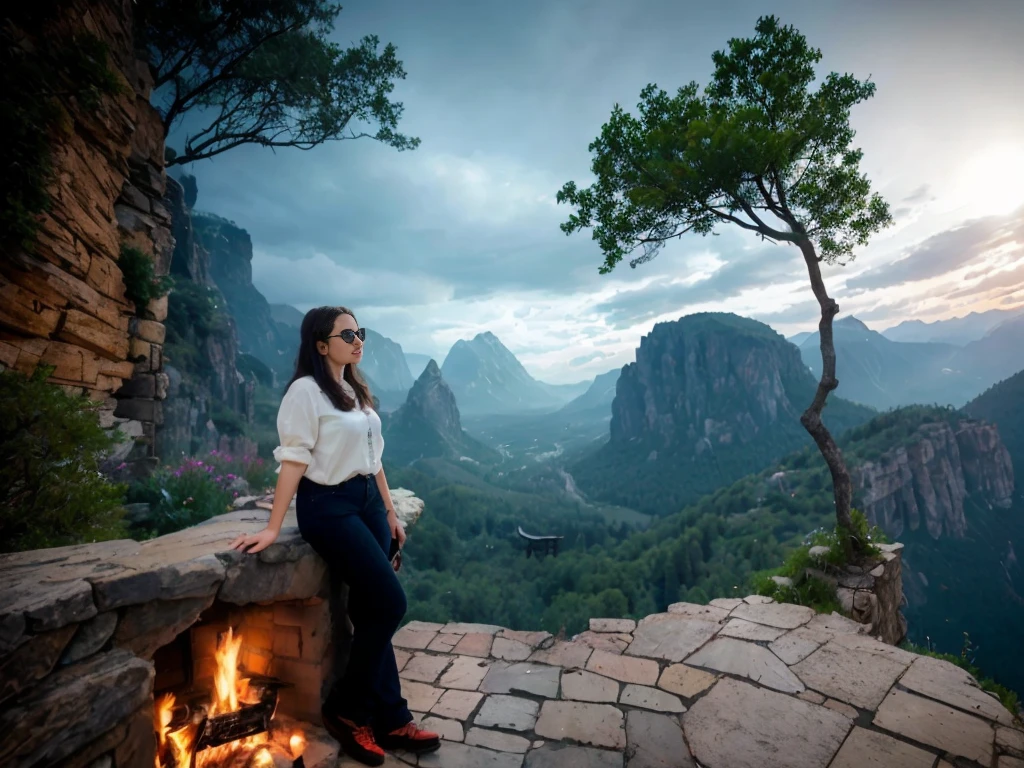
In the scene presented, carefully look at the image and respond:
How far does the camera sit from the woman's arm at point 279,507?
2.30m

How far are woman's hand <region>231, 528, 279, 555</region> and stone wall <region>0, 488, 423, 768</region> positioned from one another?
5cm

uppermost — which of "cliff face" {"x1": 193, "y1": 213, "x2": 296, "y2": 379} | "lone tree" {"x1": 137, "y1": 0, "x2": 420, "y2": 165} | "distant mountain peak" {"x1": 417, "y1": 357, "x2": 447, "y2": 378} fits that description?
"cliff face" {"x1": 193, "y1": 213, "x2": 296, "y2": 379}

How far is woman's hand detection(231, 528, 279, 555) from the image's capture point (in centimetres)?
228

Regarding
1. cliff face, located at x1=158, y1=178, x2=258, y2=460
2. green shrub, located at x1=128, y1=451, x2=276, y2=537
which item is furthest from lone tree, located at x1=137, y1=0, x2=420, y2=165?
cliff face, located at x1=158, y1=178, x2=258, y2=460

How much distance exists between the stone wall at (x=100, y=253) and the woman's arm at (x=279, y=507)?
2605mm

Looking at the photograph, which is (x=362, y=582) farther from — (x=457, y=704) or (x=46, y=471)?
(x=46, y=471)

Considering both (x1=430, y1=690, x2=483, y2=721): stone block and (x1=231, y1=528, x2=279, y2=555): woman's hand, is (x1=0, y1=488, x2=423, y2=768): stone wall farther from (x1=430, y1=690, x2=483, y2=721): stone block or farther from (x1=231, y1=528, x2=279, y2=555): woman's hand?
(x1=430, y1=690, x2=483, y2=721): stone block

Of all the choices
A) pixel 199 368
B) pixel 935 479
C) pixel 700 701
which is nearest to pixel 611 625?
pixel 700 701

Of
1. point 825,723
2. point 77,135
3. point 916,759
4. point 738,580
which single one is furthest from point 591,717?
point 738,580

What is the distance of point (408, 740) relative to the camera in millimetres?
2576

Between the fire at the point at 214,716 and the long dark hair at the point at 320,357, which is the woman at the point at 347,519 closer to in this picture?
the long dark hair at the point at 320,357

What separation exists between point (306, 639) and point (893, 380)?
235392mm

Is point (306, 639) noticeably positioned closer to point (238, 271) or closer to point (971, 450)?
point (971, 450)

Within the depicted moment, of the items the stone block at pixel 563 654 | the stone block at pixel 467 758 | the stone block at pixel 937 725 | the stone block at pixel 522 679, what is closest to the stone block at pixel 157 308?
the stone block at pixel 522 679
